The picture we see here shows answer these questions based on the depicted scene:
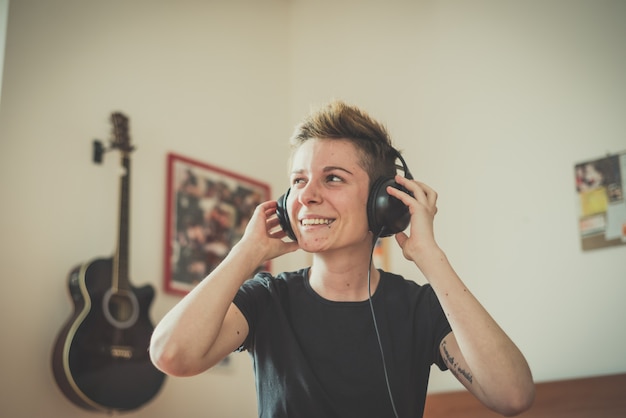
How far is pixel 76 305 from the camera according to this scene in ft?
8.05

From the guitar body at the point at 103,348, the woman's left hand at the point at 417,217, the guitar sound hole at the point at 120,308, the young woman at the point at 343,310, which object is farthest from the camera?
the guitar sound hole at the point at 120,308

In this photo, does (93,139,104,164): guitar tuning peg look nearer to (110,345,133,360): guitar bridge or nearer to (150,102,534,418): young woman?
(110,345,133,360): guitar bridge

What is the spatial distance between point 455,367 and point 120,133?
190 centimetres

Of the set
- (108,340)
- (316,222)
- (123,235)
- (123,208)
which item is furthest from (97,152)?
(316,222)

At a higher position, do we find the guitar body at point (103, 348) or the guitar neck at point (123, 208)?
the guitar neck at point (123, 208)

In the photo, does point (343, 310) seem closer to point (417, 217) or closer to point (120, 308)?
point (417, 217)

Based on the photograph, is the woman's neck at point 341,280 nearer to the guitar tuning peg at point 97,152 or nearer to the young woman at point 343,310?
the young woman at point 343,310

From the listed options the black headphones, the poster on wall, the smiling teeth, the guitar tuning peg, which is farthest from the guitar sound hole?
the poster on wall

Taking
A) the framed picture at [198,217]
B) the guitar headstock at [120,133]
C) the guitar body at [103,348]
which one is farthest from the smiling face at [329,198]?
the framed picture at [198,217]

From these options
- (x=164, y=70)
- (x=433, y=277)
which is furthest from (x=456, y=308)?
(x=164, y=70)

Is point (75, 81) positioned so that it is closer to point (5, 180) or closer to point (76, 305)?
point (5, 180)

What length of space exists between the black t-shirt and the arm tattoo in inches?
1.0

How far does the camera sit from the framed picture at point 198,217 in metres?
3.05

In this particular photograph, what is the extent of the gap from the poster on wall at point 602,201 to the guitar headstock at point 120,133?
189 cm
